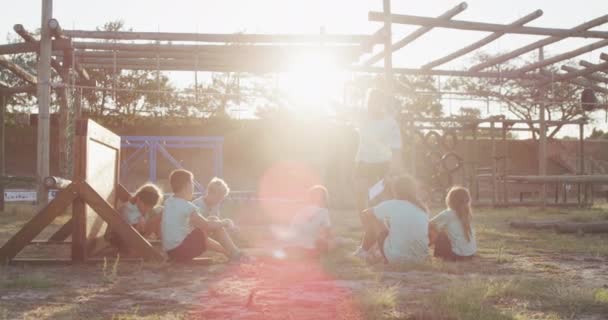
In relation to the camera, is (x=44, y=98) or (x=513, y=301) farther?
(x=44, y=98)

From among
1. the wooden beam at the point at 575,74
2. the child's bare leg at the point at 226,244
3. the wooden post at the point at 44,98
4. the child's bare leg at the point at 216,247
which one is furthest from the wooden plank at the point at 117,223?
the wooden beam at the point at 575,74

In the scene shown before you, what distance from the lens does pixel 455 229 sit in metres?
7.05

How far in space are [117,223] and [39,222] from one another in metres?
0.71

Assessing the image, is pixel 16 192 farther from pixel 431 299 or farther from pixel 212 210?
pixel 431 299

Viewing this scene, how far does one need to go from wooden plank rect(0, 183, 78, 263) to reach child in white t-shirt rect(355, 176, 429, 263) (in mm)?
2844

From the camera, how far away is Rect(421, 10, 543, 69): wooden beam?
502 inches

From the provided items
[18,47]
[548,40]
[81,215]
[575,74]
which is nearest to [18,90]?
[18,47]

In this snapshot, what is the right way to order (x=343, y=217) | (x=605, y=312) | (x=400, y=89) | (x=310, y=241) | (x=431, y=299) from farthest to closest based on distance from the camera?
(x=400, y=89) → (x=343, y=217) → (x=310, y=241) → (x=431, y=299) → (x=605, y=312)

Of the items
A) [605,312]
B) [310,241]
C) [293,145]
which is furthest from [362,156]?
[293,145]

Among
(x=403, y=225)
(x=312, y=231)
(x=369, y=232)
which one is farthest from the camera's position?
(x=312, y=231)

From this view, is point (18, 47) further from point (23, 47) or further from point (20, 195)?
point (20, 195)

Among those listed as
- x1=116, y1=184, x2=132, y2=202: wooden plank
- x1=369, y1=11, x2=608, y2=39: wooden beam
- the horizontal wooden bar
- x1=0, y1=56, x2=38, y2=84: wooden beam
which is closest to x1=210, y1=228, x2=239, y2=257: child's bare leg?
x1=116, y1=184, x2=132, y2=202: wooden plank

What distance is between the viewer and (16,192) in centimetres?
1445

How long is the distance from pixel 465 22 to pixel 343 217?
465cm
